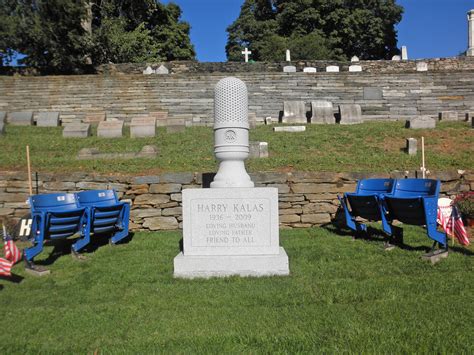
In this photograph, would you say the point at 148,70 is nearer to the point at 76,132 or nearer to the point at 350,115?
the point at 76,132

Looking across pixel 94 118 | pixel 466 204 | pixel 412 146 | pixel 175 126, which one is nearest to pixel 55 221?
pixel 466 204

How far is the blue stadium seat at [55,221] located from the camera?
5539 millimetres

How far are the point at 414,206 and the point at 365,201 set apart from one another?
961 millimetres

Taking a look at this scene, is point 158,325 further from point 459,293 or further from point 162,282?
point 459,293

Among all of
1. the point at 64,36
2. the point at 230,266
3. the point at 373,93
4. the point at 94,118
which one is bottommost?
the point at 230,266

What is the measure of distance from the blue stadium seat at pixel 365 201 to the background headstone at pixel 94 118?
12.0 metres

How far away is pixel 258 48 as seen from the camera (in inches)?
1762

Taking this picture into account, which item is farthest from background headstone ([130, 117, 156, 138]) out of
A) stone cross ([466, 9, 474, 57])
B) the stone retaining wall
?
stone cross ([466, 9, 474, 57])

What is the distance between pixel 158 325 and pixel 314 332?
1.28 metres

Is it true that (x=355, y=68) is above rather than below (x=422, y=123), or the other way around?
above

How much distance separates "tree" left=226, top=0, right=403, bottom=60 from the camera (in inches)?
1620

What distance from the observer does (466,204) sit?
7.65 meters

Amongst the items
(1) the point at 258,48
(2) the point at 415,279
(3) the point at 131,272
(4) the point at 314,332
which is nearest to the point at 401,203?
(2) the point at 415,279

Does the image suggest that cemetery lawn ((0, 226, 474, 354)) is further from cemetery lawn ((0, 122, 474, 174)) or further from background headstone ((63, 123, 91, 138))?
background headstone ((63, 123, 91, 138))
